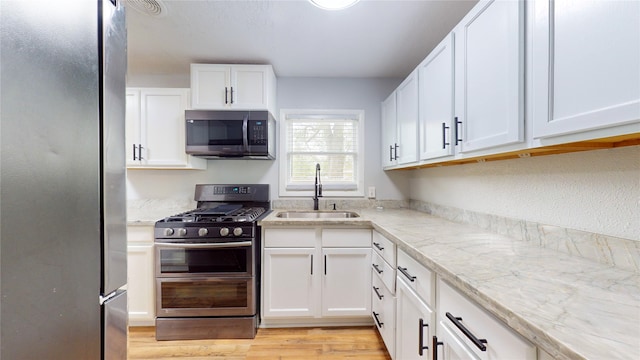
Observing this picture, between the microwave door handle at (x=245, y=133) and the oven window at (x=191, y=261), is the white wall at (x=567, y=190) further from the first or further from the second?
the oven window at (x=191, y=261)

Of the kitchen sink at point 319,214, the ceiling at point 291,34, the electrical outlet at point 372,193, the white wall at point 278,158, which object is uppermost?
the ceiling at point 291,34

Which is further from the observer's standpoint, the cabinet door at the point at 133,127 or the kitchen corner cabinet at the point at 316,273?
the cabinet door at the point at 133,127

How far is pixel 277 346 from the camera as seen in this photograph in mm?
2008

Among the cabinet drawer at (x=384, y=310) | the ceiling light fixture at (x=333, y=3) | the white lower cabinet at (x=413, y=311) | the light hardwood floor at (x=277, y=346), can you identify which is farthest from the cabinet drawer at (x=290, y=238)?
the ceiling light fixture at (x=333, y=3)

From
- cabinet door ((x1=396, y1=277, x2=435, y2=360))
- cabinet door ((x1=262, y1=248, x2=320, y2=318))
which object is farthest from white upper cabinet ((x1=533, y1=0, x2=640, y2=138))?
cabinet door ((x1=262, y1=248, x2=320, y2=318))

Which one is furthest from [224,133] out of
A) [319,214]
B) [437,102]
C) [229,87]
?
[437,102]

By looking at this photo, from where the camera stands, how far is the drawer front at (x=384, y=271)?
5.46 feet

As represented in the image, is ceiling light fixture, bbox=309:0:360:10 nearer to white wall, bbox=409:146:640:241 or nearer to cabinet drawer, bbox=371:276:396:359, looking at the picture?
white wall, bbox=409:146:640:241

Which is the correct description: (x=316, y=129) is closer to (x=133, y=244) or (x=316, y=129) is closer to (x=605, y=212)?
(x=133, y=244)

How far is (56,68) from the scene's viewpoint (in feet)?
1.72

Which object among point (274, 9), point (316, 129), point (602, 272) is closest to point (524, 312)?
point (602, 272)

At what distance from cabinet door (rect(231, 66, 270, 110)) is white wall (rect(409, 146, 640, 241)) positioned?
1.79 meters

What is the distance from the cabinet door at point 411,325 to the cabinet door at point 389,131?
127cm

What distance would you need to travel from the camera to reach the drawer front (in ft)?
5.46
